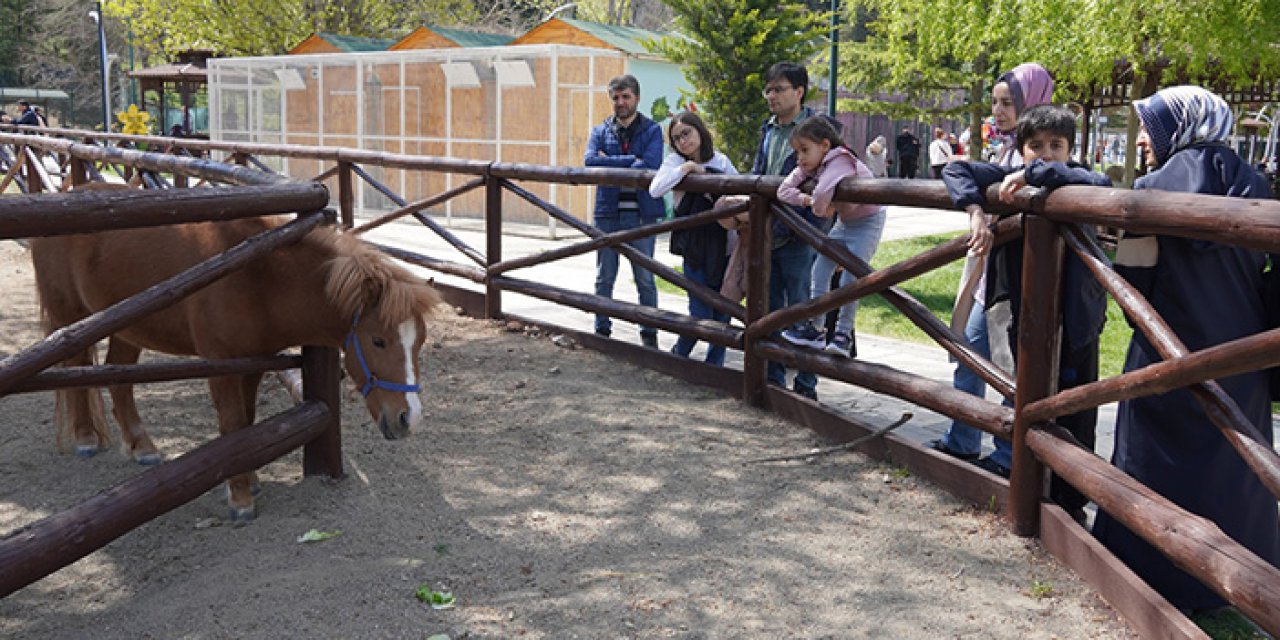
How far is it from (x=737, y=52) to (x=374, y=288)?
10.6m

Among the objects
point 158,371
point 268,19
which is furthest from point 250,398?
point 268,19

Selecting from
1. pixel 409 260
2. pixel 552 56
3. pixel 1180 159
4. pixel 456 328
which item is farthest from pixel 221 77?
pixel 1180 159

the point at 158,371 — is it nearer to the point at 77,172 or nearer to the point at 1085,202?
the point at 1085,202

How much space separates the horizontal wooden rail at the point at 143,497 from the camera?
322cm

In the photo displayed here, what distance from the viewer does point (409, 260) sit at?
9086 mm

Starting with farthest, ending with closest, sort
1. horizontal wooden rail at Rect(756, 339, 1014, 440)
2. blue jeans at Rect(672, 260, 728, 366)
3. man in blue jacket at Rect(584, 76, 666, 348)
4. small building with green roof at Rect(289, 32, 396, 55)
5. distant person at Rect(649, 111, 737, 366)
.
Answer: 1. small building with green roof at Rect(289, 32, 396, 55)
2. man in blue jacket at Rect(584, 76, 666, 348)
3. blue jeans at Rect(672, 260, 728, 366)
4. distant person at Rect(649, 111, 737, 366)
5. horizontal wooden rail at Rect(756, 339, 1014, 440)

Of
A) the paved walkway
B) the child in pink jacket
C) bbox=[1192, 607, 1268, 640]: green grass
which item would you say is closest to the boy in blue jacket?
bbox=[1192, 607, 1268, 640]: green grass

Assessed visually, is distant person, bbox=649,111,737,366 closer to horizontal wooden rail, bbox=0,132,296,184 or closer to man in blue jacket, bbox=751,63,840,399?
man in blue jacket, bbox=751,63,840,399

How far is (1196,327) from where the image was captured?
3467 mm

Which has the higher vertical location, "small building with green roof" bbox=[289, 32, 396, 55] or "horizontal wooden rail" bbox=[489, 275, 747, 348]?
"small building with green roof" bbox=[289, 32, 396, 55]

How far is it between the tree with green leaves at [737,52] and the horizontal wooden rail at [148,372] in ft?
34.2

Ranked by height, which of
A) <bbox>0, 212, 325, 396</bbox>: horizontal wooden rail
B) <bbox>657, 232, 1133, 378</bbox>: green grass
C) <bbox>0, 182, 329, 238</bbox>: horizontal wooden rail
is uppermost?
<bbox>0, 182, 329, 238</bbox>: horizontal wooden rail

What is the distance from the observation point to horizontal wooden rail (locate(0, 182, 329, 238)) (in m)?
3.01

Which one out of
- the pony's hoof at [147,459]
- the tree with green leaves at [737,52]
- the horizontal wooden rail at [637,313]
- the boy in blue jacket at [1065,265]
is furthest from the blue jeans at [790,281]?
the tree with green leaves at [737,52]
